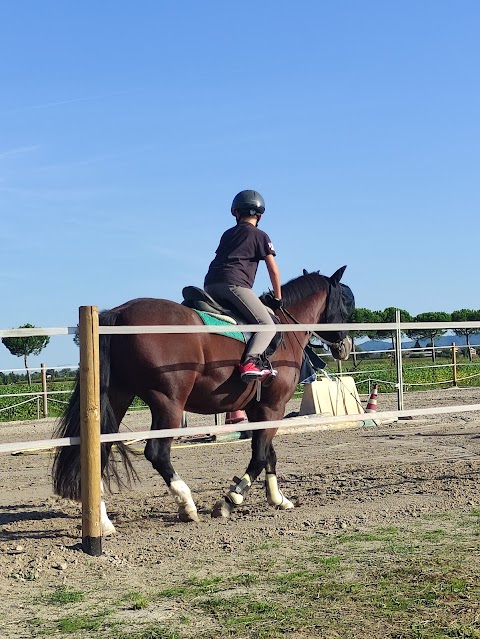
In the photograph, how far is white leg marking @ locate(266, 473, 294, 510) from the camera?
6.84 metres

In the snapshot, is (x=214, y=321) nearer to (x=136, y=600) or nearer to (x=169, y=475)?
(x=169, y=475)

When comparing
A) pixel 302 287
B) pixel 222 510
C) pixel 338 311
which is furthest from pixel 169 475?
pixel 338 311

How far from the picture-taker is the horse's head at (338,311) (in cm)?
830

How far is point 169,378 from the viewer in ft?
20.4

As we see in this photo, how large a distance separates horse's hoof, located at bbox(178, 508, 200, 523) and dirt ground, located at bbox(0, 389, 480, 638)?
118mm

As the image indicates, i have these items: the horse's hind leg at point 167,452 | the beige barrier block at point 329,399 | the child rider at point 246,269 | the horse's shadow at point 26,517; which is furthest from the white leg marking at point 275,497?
the beige barrier block at point 329,399

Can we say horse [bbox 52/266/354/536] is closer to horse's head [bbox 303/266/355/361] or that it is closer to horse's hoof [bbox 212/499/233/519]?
horse's hoof [bbox 212/499/233/519]

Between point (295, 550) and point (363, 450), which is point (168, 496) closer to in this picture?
point (295, 550)

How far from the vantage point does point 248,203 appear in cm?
723

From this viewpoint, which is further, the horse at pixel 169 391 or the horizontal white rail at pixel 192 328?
the horse at pixel 169 391

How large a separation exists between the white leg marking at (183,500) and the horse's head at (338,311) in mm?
2649

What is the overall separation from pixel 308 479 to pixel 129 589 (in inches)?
168

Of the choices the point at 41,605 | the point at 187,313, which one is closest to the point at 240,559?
the point at 41,605

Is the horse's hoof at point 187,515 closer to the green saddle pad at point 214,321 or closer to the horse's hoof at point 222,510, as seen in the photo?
the horse's hoof at point 222,510
